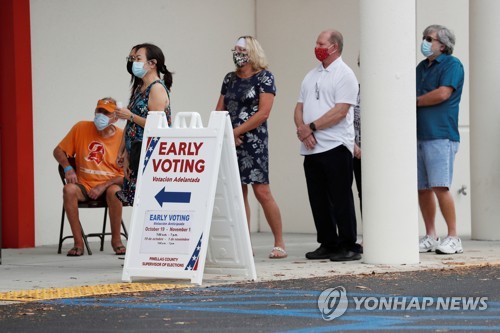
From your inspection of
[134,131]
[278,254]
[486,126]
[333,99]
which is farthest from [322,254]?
[486,126]

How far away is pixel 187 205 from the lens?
27.3 ft

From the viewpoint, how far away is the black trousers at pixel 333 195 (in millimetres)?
9898

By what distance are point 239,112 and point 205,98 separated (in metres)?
3.85

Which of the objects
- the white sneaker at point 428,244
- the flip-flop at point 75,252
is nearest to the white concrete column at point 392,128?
the white sneaker at point 428,244

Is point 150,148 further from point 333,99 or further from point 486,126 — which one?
point 486,126

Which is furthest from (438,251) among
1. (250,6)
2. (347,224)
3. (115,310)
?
(250,6)

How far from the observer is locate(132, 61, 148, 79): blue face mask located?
9.38 meters

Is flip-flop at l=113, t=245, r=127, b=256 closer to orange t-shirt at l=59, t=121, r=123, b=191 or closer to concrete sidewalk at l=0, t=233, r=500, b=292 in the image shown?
concrete sidewalk at l=0, t=233, r=500, b=292

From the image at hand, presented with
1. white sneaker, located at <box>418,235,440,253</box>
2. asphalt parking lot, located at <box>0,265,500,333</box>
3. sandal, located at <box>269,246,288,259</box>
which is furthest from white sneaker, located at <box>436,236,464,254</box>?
asphalt parking lot, located at <box>0,265,500,333</box>

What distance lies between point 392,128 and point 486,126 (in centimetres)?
313

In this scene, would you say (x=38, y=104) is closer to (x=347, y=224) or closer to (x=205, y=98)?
(x=205, y=98)

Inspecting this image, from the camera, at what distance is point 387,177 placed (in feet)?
30.7

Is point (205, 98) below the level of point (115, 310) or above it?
above

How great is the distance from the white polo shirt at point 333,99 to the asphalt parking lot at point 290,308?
5.85 ft
